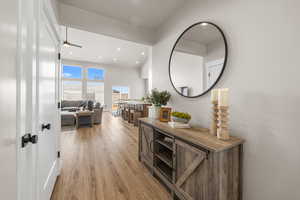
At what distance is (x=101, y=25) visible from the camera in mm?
2271

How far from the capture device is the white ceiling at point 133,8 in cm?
204

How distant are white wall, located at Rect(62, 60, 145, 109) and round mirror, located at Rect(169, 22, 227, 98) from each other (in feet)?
25.6

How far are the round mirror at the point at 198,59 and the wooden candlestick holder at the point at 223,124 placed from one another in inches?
17.5

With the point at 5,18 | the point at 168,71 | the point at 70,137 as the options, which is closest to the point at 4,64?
the point at 5,18

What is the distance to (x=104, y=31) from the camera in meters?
2.31

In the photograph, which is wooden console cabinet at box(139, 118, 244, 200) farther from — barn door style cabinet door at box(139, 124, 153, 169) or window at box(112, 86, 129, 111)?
window at box(112, 86, 129, 111)

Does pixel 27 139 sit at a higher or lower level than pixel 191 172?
higher

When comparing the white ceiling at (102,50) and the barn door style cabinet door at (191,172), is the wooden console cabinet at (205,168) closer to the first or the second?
the barn door style cabinet door at (191,172)

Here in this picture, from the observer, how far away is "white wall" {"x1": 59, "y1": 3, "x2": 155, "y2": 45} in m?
2.02

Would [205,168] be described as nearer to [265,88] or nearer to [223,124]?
[223,124]

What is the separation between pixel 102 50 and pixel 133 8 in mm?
5388

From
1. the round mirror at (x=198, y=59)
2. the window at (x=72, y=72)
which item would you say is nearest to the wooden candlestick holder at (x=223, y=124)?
the round mirror at (x=198, y=59)

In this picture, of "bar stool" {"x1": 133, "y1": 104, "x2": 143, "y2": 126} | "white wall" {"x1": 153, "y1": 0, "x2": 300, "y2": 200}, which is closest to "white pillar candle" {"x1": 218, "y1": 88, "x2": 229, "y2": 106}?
"white wall" {"x1": 153, "y1": 0, "x2": 300, "y2": 200}

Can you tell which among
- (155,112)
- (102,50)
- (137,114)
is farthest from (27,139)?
(102,50)
